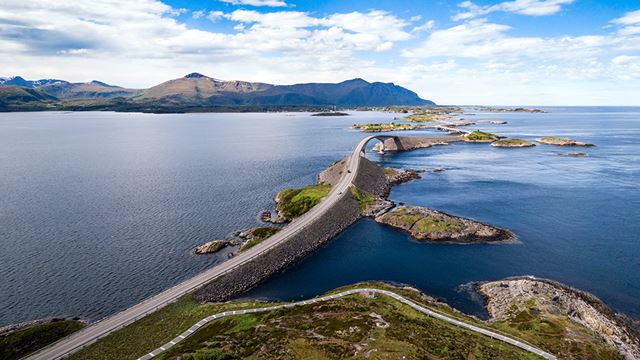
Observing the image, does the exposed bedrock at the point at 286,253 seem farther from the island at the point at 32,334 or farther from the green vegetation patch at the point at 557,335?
the green vegetation patch at the point at 557,335

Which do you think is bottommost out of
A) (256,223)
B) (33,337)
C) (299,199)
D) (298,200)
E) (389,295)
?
(33,337)

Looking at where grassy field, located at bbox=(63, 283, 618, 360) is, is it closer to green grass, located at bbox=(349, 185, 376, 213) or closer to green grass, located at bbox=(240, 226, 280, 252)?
green grass, located at bbox=(240, 226, 280, 252)

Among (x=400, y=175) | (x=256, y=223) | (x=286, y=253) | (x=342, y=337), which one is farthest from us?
(x=400, y=175)

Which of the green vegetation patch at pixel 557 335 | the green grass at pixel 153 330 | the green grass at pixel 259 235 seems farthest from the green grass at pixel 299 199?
the green vegetation patch at pixel 557 335

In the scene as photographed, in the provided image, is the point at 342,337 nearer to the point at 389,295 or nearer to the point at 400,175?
the point at 389,295

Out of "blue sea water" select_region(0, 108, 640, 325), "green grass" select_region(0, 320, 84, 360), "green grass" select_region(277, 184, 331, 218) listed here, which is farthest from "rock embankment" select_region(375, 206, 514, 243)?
"green grass" select_region(0, 320, 84, 360)

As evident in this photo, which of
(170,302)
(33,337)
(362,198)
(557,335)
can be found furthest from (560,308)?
(33,337)

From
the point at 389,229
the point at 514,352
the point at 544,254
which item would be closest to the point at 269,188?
the point at 389,229
